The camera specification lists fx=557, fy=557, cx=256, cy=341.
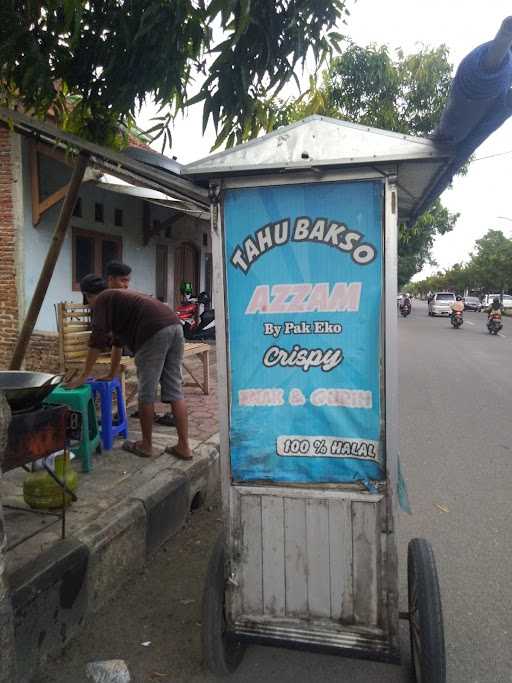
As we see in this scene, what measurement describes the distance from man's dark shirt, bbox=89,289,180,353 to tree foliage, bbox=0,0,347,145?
51.7 inches

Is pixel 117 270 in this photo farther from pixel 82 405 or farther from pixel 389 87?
pixel 389 87

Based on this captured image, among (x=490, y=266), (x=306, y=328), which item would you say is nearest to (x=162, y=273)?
(x=306, y=328)

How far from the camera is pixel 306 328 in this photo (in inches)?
89.5

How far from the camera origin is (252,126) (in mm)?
3578

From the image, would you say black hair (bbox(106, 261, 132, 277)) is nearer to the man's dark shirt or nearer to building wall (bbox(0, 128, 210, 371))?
the man's dark shirt

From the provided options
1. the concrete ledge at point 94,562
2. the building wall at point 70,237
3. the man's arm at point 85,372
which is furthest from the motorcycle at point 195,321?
the concrete ledge at point 94,562

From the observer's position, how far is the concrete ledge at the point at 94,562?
2367 mm

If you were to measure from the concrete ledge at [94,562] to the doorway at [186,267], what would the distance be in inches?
377

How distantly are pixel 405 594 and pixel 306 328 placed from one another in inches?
68.2

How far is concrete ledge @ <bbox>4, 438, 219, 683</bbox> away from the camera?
237 cm

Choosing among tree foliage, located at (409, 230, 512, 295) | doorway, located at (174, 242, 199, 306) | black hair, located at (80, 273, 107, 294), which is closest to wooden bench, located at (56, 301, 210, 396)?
black hair, located at (80, 273, 107, 294)

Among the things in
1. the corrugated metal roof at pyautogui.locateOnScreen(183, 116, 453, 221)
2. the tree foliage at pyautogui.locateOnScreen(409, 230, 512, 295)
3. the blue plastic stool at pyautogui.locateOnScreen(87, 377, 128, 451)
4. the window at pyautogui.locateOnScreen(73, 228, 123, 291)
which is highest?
the tree foliage at pyautogui.locateOnScreen(409, 230, 512, 295)

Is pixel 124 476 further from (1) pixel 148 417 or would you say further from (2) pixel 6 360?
(2) pixel 6 360

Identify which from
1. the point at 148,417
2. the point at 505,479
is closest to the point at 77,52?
the point at 148,417
